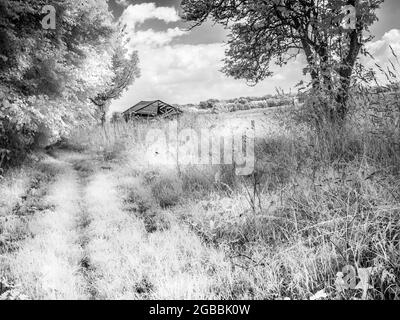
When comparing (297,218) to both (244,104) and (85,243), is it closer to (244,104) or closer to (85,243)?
(85,243)

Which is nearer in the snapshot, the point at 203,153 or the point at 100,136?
the point at 203,153

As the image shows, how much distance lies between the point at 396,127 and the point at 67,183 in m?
6.06

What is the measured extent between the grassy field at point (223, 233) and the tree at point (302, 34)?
3.79 ft

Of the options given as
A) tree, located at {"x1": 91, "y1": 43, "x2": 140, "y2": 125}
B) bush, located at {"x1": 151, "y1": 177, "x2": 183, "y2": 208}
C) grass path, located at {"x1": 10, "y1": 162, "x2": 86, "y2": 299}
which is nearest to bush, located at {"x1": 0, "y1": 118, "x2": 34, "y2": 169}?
grass path, located at {"x1": 10, "y1": 162, "x2": 86, "y2": 299}

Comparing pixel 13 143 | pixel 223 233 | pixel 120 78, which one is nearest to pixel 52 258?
pixel 223 233

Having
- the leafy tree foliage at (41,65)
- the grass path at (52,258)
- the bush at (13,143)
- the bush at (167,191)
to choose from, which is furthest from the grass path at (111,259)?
the bush at (13,143)

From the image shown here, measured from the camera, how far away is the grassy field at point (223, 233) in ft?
8.65

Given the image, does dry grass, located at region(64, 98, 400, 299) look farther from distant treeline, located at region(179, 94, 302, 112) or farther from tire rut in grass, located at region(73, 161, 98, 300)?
distant treeline, located at region(179, 94, 302, 112)

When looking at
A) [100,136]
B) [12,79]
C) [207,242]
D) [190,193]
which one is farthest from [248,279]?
[100,136]

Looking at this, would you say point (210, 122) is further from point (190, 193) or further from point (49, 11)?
point (190, 193)

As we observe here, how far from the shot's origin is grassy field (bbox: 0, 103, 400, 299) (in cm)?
264

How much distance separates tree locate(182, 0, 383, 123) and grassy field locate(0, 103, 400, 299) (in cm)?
116

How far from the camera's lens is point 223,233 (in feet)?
12.3
